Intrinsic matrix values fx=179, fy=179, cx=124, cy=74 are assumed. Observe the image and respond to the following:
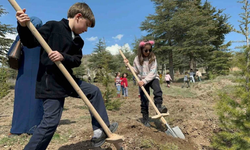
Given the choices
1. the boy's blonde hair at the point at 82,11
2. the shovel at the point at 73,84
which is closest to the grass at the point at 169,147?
the shovel at the point at 73,84

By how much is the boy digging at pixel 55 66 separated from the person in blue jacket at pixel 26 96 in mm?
1238

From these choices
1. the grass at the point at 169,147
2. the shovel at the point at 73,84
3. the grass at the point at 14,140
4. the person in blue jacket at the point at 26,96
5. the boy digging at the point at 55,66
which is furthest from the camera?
the person in blue jacket at the point at 26,96

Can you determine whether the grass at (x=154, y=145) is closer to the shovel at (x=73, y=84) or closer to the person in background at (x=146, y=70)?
the shovel at (x=73, y=84)

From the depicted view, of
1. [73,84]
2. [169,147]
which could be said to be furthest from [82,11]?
[169,147]

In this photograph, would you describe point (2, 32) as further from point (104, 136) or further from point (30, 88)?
point (104, 136)

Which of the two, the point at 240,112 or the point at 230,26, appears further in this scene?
the point at 230,26

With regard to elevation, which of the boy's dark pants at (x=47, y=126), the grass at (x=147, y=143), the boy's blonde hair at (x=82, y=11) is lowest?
the grass at (x=147, y=143)

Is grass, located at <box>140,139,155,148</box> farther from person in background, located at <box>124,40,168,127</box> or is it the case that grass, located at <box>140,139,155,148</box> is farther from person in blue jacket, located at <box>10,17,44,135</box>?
person in blue jacket, located at <box>10,17,44,135</box>

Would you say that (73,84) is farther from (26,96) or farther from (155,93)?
(155,93)

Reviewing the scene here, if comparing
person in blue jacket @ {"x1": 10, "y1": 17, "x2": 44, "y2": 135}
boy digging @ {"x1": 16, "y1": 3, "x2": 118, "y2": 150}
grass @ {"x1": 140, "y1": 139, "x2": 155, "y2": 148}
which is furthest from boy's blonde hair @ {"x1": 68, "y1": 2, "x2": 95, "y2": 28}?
grass @ {"x1": 140, "y1": 139, "x2": 155, "y2": 148}

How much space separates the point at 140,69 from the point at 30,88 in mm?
2373

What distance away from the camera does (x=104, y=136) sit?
2230 mm

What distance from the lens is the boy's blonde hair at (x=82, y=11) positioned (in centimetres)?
217

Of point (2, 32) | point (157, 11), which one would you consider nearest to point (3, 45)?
point (2, 32)
